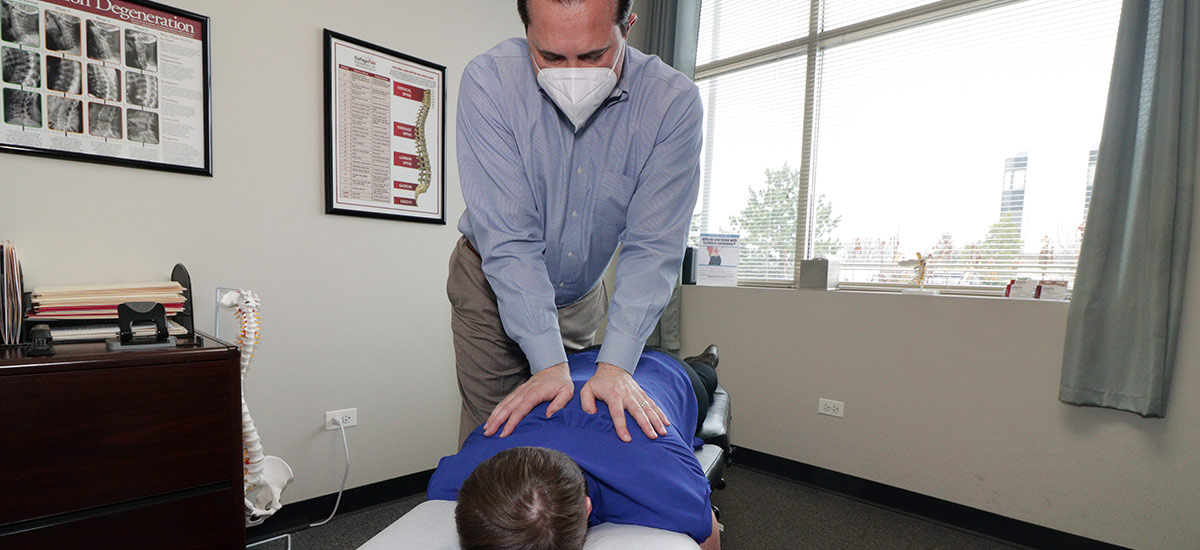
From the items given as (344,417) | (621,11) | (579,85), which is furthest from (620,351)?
(344,417)

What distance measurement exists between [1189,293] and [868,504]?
124 centimetres

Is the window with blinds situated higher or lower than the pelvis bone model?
higher

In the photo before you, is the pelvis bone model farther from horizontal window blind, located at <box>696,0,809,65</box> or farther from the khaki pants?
horizontal window blind, located at <box>696,0,809,65</box>

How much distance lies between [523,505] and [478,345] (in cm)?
56

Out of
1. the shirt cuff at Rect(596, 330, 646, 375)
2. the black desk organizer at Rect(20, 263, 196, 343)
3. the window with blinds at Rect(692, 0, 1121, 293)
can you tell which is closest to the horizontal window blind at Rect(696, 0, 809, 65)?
the window with blinds at Rect(692, 0, 1121, 293)

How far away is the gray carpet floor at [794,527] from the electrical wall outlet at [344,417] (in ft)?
1.09

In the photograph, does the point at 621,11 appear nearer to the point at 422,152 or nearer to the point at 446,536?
the point at 446,536

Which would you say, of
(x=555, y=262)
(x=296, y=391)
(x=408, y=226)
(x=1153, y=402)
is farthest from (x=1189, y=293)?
(x=296, y=391)

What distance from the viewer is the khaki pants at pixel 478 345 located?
129 centimetres

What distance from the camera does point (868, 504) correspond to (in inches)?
89.0

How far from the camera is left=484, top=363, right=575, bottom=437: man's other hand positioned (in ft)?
3.22

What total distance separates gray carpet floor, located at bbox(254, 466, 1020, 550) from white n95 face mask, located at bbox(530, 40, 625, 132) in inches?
59.2

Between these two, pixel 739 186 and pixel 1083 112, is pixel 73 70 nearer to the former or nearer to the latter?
pixel 739 186

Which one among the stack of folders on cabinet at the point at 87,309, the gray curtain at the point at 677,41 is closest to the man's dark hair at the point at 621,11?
the stack of folders on cabinet at the point at 87,309
